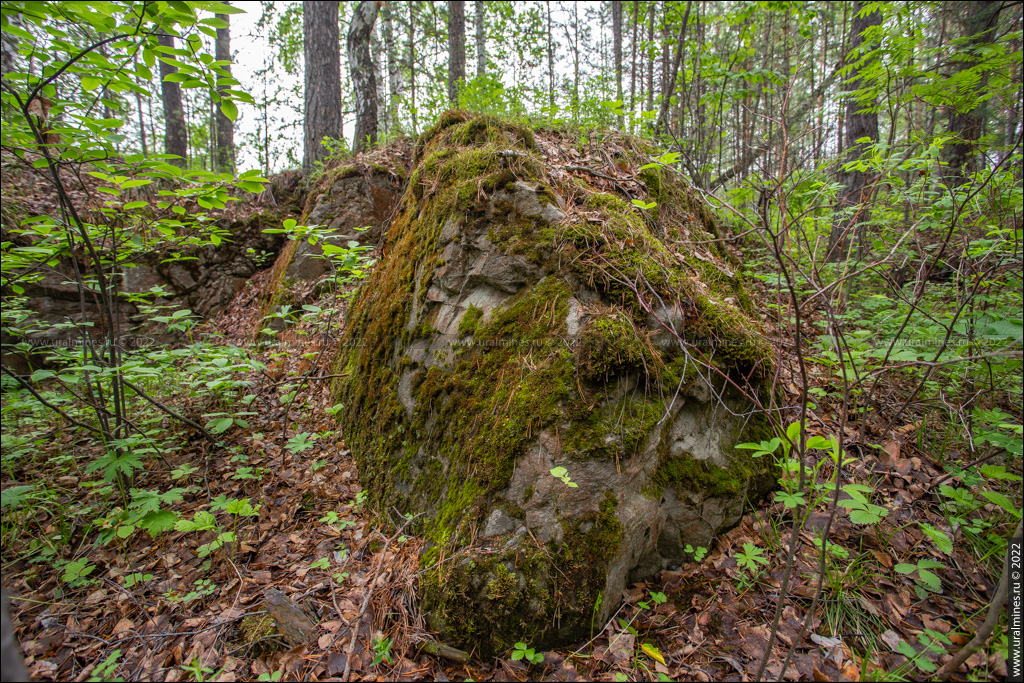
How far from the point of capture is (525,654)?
211 cm

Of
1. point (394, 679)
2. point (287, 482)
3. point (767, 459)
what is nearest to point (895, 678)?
point (767, 459)

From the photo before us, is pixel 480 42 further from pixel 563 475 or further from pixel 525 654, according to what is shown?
pixel 525 654

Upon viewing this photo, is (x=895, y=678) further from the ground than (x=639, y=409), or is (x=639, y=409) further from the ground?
(x=639, y=409)

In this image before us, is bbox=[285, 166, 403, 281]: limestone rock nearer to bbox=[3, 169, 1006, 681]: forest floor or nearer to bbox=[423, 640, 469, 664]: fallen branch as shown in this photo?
bbox=[3, 169, 1006, 681]: forest floor

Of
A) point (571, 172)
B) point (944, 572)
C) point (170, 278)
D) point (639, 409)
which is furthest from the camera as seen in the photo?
point (170, 278)

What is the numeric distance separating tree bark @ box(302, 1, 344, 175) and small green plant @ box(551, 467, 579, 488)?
26.0ft

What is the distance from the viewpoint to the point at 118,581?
9.27 feet

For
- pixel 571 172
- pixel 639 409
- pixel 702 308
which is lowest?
pixel 639 409

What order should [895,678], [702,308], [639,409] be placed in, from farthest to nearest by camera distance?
[702,308] → [639,409] → [895,678]

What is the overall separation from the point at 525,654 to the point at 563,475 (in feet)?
2.99

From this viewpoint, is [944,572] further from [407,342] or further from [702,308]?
[407,342]

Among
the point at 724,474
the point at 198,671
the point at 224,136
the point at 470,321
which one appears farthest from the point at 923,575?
the point at 224,136

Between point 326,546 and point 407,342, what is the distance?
5.32ft

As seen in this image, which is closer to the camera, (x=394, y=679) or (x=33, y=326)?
(x=394, y=679)
